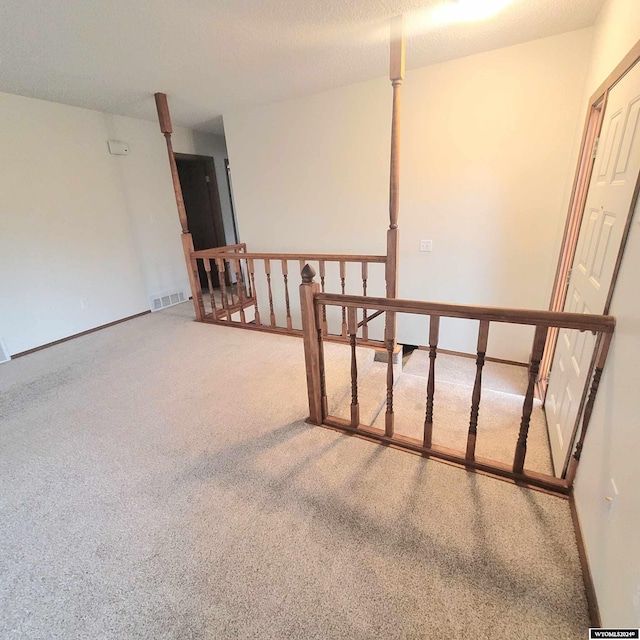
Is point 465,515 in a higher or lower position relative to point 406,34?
lower

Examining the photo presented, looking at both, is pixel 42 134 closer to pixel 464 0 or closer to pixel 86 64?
pixel 86 64

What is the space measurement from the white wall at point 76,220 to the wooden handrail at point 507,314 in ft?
11.7

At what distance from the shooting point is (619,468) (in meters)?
1.01

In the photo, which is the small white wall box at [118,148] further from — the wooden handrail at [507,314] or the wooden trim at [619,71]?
the wooden trim at [619,71]

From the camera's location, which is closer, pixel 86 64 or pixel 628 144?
pixel 628 144

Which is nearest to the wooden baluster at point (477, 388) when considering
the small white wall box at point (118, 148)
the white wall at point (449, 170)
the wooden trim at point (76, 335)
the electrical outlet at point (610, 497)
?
the electrical outlet at point (610, 497)

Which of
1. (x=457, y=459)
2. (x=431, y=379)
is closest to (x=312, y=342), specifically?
(x=431, y=379)

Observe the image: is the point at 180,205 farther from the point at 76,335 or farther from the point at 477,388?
the point at 477,388

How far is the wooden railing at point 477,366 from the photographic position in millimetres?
1233

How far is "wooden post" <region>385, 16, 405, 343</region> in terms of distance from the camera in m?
2.14

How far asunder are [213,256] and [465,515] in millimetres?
3175

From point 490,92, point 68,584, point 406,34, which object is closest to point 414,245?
point 490,92

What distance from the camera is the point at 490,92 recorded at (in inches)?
109

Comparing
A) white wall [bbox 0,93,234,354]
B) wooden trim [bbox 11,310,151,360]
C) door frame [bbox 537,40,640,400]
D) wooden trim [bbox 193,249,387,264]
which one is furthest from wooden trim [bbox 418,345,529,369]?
white wall [bbox 0,93,234,354]
